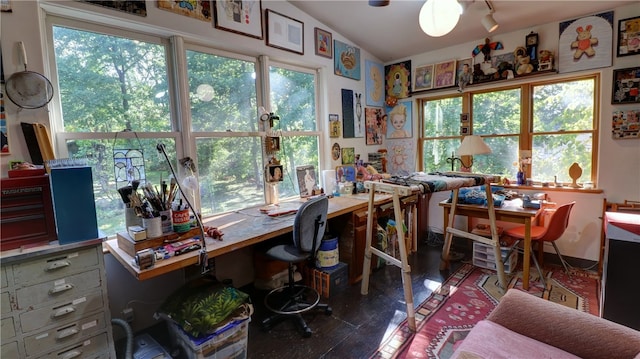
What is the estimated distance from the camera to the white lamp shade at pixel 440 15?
2.09 m

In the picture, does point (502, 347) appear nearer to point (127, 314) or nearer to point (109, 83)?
point (127, 314)

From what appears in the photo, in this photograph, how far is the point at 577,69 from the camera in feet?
9.13

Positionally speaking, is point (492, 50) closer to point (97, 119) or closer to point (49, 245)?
point (97, 119)

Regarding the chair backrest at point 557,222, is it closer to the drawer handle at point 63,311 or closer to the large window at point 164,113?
the large window at point 164,113

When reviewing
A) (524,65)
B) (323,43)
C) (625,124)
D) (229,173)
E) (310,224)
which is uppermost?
(323,43)

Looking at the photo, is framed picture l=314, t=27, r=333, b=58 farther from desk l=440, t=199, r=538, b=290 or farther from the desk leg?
the desk leg

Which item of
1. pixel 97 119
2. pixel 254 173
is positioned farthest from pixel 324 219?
pixel 97 119

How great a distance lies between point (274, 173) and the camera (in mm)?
2859

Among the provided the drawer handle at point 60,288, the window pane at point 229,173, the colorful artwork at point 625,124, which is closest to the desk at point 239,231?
the window pane at point 229,173

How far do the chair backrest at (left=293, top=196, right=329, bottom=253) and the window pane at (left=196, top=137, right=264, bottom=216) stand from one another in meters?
0.87

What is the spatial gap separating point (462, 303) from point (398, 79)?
9.06 ft

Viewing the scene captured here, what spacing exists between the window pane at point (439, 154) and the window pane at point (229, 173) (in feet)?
7.30

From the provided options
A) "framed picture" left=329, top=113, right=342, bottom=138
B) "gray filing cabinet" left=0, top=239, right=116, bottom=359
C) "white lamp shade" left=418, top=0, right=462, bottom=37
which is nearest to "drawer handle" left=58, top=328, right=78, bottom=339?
"gray filing cabinet" left=0, top=239, right=116, bottom=359

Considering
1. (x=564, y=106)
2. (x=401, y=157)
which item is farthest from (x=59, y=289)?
(x=564, y=106)
